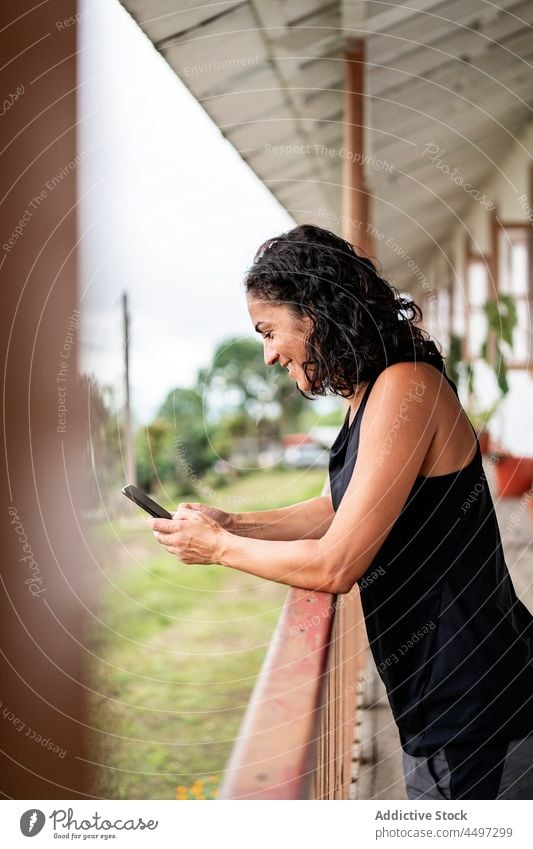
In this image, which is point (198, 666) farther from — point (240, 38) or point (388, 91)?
point (240, 38)

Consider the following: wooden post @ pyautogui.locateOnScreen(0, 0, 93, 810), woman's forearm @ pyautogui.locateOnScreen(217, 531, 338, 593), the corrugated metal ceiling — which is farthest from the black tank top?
the corrugated metal ceiling

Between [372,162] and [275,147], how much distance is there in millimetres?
874

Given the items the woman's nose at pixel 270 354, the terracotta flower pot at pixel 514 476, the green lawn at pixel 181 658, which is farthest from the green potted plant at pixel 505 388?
the woman's nose at pixel 270 354

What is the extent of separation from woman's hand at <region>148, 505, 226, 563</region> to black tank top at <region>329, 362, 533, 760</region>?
17 cm

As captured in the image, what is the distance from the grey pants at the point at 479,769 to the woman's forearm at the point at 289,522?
0.31 metres

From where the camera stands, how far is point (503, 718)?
34.9 inches

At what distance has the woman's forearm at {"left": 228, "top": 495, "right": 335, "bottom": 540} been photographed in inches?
42.9

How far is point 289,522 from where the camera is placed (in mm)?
1100

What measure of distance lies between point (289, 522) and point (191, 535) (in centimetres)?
23

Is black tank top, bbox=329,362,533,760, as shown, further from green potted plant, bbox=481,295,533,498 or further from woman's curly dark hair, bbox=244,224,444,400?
green potted plant, bbox=481,295,533,498

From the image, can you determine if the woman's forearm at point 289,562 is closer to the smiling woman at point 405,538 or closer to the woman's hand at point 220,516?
the smiling woman at point 405,538

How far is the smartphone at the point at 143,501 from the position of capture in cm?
93

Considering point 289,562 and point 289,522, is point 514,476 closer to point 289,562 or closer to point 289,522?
point 289,522
